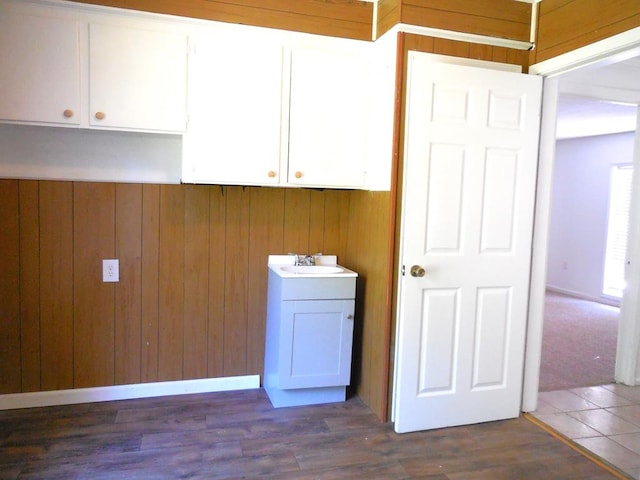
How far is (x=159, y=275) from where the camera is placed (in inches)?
120

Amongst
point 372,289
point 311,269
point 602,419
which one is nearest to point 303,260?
point 311,269

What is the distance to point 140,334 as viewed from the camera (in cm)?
305

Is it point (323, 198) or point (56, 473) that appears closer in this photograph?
point (56, 473)

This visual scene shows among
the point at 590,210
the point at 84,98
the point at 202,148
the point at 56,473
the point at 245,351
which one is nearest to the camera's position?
the point at 56,473

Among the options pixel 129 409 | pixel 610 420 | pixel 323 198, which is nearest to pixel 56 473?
pixel 129 409

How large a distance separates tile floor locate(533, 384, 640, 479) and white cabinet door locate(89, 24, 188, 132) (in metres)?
2.79

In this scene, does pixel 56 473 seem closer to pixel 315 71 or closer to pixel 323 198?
pixel 323 198

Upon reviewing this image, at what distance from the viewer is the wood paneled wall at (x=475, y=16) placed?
2.63m

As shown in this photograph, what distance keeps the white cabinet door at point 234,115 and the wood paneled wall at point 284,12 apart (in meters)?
0.16

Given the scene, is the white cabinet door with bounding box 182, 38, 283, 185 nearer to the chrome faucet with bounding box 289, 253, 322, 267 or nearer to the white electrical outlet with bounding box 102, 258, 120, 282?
the chrome faucet with bounding box 289, 253, 322, 267

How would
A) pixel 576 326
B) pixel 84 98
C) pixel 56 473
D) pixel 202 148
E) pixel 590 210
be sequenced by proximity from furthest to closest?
pixel 590 210 → pixel 576 326 → pixel 202 148 → pixel 84 98 → pixel 56 473

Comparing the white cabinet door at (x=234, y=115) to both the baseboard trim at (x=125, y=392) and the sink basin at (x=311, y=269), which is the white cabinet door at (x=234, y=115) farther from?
the baseboard trim at (x=125, y=392)

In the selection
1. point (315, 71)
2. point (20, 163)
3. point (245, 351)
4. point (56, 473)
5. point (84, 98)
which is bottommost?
point (56, 473)

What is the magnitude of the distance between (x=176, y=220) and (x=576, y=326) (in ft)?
14.4
